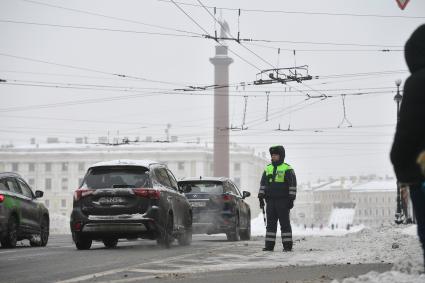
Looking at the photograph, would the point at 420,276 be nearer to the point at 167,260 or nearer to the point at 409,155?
the point at 409,155

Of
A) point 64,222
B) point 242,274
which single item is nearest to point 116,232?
point 242,274

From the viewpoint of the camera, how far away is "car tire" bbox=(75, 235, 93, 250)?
15745 millimetres

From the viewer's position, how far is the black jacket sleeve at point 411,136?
5043 millimetres

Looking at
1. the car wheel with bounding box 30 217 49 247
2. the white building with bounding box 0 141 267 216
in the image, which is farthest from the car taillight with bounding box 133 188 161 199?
the white building with bounding box 0 141 267 216

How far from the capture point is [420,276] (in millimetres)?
7199

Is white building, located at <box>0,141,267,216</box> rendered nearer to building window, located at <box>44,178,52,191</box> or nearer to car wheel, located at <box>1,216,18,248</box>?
building window, located at <box>44,178,52,191</box>

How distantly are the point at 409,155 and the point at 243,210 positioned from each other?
1847cm

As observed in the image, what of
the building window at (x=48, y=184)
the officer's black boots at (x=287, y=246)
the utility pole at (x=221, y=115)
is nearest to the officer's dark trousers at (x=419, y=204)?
the officer's black boots at (x=287, y=246)

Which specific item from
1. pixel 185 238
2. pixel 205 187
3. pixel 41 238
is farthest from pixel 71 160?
pixel 185 238

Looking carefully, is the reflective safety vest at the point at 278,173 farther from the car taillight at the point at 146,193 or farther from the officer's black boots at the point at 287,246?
the car taillight at the point at 146,193

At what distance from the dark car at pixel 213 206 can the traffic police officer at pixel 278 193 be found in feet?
22.0

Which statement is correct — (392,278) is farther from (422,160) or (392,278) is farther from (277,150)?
(277,150)

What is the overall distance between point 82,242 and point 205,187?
651 cm

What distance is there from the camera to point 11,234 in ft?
55.1
